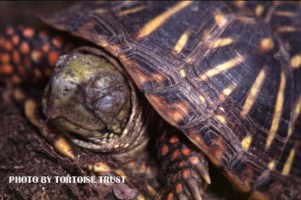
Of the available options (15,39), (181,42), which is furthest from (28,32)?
(181,42)

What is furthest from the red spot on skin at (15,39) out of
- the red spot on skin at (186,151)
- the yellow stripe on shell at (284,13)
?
the yellow stripe on shell at (284,13)

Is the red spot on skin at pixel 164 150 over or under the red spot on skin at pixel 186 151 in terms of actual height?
under

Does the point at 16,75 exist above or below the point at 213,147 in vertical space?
below

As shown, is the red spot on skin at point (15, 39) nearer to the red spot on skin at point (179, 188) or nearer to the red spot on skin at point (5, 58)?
the red spot on skin at point (5, 58)

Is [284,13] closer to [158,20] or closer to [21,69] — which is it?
[158,20]

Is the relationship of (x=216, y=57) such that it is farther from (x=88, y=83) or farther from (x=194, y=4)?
(x=88, y=83)

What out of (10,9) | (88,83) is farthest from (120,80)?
(10,9)

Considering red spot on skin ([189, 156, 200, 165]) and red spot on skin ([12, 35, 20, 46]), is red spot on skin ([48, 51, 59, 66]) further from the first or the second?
red spot on skin ([189, 156, 200, 165])
